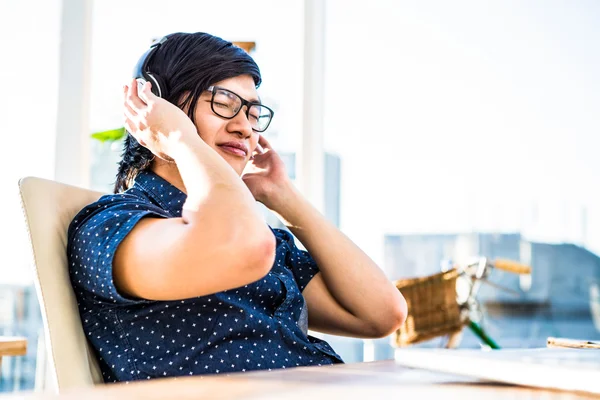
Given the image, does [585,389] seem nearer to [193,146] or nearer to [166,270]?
[166,270]

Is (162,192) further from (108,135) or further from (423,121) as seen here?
(423,121)

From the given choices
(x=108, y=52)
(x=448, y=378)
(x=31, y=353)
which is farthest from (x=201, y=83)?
(x=31, y=353)

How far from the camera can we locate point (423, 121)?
10.9 ft

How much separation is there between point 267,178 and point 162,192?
32 cm

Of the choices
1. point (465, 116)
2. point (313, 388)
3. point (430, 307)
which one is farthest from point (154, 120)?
point (465, 116)

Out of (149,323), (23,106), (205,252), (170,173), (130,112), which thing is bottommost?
(149,323)

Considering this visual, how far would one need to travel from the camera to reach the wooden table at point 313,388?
0.48 m

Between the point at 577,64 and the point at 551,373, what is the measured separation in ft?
10.9

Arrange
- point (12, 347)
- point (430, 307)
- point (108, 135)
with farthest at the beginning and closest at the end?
point (430, 307) → point (108, 135) → point (12, 347)

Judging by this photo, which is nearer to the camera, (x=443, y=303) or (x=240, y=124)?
(x=240, y=124)

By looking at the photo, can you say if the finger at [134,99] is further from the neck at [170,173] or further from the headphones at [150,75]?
the neck at [170,173]

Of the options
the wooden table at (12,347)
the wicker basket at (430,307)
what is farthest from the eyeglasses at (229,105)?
the wicker basket at (430,307)

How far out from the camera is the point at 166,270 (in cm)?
89

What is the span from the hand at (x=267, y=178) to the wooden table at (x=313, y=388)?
851 millimetres
